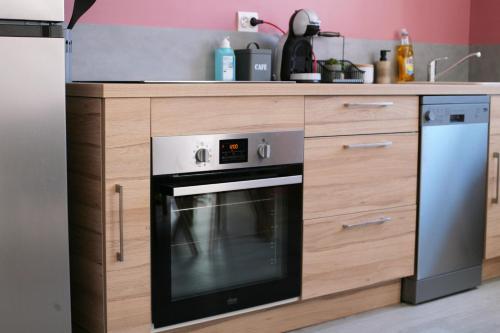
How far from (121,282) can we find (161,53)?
1.08 metres

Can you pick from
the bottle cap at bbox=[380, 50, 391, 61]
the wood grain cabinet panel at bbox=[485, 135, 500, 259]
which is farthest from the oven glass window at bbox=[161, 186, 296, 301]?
the bottle cap at bbox=[380, 50, 391, 61]

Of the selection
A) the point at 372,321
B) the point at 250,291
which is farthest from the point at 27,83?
the point at 372,321

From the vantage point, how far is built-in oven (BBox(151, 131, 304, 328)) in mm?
2328

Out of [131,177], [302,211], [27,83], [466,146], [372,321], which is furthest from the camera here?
[466,146]

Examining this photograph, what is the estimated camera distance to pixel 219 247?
2.50 meters

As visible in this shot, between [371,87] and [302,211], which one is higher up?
[371,87]

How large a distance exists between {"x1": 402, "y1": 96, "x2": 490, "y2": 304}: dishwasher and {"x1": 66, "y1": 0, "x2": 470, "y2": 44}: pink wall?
756mm

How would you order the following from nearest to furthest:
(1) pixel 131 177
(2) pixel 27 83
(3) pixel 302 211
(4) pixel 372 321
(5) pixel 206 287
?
1. (2) pixel 27 83
2. (1) pixel 131 177
3. (5) pixel 206 287
4. (3) pixel 302 211
5. (4) pixel 372 321

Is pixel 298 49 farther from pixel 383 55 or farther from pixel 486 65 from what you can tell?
pixel 486 65

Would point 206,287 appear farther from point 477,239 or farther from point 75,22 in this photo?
point 477,239

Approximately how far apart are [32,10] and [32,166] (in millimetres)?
414

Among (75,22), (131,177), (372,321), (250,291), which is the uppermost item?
(75,22)

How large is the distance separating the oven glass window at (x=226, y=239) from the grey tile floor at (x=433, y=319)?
36cm

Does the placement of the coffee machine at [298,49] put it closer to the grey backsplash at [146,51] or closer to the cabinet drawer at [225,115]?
the grey backsplash at [146,51]
